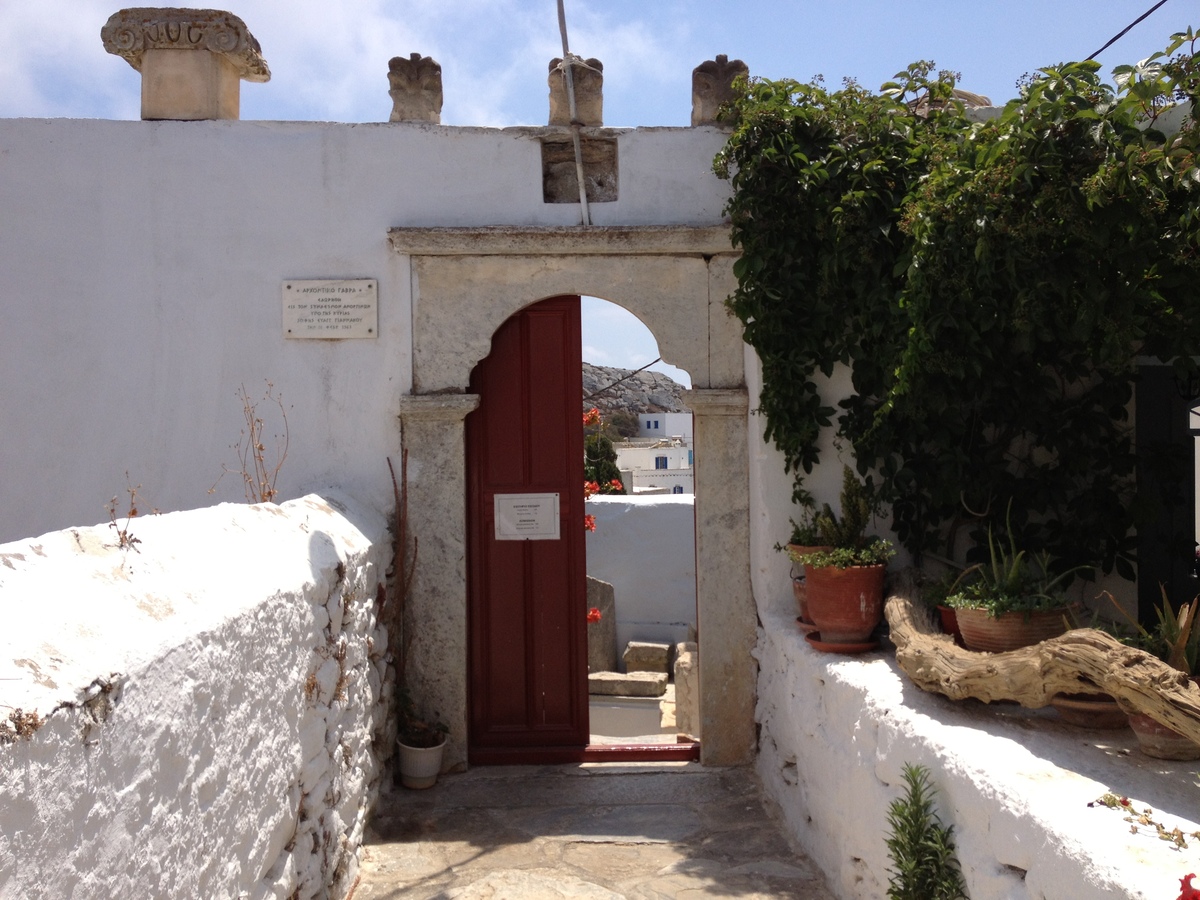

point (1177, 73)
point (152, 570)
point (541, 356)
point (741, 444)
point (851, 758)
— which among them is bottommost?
point (851, 758)

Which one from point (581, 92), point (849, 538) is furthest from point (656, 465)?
point (849, 538)

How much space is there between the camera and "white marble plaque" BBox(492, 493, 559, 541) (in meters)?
5.38

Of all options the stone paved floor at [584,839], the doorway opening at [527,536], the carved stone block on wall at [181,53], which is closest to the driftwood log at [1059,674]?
the stone paved floor at [584,839]

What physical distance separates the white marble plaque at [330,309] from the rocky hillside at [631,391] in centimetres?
1957

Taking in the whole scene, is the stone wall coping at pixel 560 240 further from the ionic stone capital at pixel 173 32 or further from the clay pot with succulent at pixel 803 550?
the clay pot with succulent at pixel 803 550

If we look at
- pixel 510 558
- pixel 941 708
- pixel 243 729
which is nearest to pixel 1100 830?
pixel 941 708

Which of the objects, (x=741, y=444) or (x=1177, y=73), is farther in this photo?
(x=741, y=444)

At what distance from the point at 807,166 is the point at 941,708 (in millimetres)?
2451

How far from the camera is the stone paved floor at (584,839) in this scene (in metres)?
3.86

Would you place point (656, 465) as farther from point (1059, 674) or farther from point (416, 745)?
point (1059, 674)

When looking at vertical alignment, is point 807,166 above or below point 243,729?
above

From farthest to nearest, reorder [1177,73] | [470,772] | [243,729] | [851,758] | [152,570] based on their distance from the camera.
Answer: [470,772] → [851,758] → [1177,73] → [243,729] → [152,570]

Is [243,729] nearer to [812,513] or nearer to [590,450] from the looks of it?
[812,513]

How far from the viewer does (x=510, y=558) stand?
5395 mm
